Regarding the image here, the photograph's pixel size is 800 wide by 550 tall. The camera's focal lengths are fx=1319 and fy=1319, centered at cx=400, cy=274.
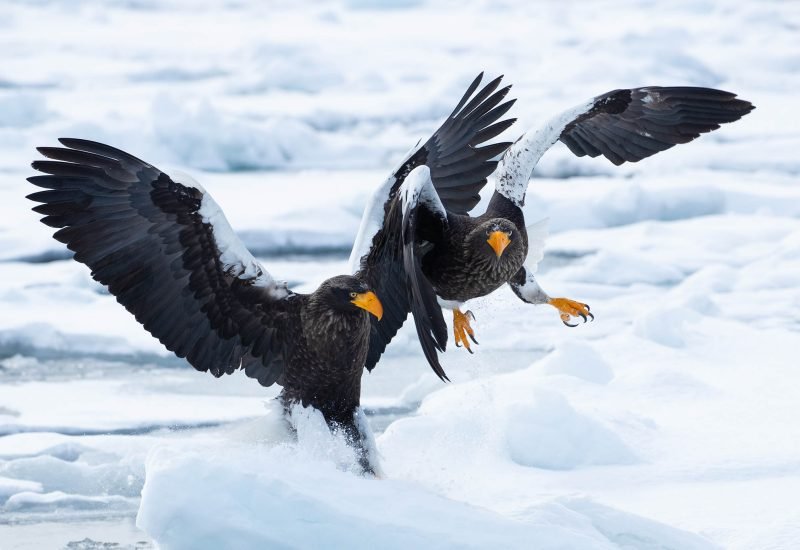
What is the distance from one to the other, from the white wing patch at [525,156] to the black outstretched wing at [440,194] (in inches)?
6.5

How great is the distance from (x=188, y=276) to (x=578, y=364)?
2197mm

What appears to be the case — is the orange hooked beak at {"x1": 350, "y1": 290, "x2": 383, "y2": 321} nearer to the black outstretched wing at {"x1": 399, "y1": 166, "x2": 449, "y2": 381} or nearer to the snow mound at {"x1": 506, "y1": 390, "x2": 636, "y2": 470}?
the black outstretched wing at {"x1": 399, "y1": 166, "x2": 449, "y2": 381}

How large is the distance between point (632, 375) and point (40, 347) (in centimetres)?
314

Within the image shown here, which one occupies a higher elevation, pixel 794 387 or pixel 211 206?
pixel 211 206

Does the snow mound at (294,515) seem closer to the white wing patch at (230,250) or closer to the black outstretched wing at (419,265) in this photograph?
the black outstretched wing at (419,265)

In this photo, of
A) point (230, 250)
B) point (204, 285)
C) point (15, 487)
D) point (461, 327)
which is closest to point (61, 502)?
point (15, 487)

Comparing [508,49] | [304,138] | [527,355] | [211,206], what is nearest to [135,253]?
[211,206]

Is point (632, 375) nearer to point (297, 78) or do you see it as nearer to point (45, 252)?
point (45, 252)

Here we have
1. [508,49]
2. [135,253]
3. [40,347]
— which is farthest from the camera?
[508,49]

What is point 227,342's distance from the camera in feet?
16.1

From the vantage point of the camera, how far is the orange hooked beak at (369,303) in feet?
14.4

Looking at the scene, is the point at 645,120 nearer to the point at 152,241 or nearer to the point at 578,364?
the point at 578,364

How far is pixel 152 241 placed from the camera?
183 inches

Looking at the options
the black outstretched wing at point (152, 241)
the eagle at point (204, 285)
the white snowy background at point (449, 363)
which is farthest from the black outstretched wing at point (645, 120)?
the black outstretched wing at point (152, 241)
